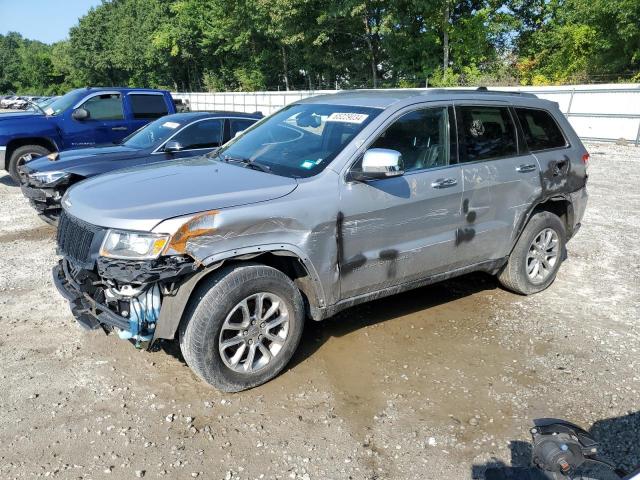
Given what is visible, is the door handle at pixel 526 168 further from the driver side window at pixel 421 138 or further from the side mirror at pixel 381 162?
the side mirror at pixel 381 162

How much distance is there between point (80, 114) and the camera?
937cm

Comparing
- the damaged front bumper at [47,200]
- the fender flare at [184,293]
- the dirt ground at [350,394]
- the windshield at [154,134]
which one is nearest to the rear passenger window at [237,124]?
the windshield at [154,134]

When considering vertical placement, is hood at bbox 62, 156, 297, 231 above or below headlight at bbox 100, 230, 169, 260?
above

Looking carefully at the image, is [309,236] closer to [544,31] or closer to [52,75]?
[544,31]

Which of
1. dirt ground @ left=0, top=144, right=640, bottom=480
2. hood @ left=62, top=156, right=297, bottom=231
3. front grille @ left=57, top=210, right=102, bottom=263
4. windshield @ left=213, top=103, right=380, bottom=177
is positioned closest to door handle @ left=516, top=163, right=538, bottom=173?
dirt ground @ left=0, top=144, right=640, bottom=480

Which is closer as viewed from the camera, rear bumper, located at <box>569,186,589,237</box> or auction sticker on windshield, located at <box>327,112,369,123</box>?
auction sticker on windshield, located at <box>327,112,369,123</box>

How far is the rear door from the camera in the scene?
13.8 ft

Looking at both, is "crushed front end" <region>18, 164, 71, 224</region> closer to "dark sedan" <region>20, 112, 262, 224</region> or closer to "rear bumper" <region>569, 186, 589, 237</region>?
"dark sedan" <region>20, 112, 262, 224</region>

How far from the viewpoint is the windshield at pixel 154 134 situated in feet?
23.7

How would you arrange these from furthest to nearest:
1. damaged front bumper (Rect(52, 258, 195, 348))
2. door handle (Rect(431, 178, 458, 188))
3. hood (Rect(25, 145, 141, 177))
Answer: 1. hood (Rect(25, 145, 141, 177))
2. door handle (Rect(431, 178, 458, 188))
3. damaged front bumper (Rect(52, 258, 195, 348))

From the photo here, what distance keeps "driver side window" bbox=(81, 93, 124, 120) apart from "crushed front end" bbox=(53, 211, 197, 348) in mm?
7371

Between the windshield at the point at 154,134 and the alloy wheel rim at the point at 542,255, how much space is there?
505cm

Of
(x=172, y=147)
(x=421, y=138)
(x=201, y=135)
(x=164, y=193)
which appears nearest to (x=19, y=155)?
(x=201, y=135)

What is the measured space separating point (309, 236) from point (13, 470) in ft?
6.86
